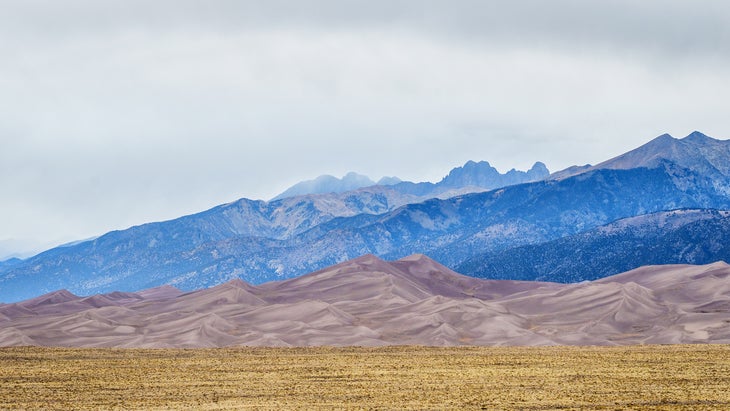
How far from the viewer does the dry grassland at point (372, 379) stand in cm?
4925

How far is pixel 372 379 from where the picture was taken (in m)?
58.9

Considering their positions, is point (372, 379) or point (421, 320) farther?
point (421, 320)

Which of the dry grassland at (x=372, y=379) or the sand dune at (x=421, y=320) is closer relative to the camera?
the dry grassland at (x=372, y=379)

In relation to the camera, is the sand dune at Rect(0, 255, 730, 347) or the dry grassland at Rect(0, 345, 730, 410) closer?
the dry grassland at Rect(0, 345, 730, 410)

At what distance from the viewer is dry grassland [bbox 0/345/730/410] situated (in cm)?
4925

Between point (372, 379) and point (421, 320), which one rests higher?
point (372, 379)

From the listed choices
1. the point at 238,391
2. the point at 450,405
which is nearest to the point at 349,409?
the point at 450,405

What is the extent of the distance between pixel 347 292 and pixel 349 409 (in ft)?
467

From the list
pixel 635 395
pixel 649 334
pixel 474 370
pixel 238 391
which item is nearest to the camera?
pixel 635 395

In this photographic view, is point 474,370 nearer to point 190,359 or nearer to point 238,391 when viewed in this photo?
point 238,391

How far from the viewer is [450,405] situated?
47.6m

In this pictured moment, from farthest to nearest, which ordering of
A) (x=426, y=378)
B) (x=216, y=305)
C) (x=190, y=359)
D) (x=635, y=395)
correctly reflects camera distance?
1. (x=216, y=305)
2. (x=190, y=359)
3. (x=426, y=378)
4. (x=635, y=395)

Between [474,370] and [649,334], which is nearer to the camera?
[474,370]

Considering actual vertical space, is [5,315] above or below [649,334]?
above
